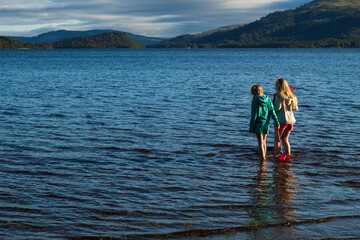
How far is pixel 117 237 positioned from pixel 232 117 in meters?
15.0

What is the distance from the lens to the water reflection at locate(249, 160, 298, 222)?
27.2 feet

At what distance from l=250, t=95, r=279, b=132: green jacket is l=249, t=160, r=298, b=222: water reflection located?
1398 mm

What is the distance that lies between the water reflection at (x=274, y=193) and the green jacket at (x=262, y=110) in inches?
55.1

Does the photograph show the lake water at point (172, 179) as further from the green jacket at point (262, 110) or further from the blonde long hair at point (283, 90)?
the blonde long hair at point (283, 90)

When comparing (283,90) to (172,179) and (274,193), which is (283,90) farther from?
(172,179)

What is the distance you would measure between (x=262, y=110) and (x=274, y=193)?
2994mm

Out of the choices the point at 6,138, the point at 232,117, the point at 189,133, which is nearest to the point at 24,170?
the point at 6,138

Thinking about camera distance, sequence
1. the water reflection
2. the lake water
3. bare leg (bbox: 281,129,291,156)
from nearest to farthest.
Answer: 1. the lake water
2. the water reflection
3. bare leg (bbox: 281,129,291,156)

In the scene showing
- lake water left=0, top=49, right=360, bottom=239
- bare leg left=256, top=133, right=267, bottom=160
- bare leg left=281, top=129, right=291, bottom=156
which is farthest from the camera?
bare leg left=281, top=129, right=291, bottom=156

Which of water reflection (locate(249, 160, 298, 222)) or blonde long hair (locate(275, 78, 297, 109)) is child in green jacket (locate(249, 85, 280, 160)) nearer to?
blonde long hair (locate(275, 78, 297, 109))

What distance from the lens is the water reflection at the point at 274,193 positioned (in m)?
8.30

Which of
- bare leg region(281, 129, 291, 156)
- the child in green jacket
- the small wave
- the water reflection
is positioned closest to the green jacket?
the child in green jacket

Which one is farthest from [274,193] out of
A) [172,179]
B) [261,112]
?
A: [261,112]

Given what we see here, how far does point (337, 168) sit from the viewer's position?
11961 mm
